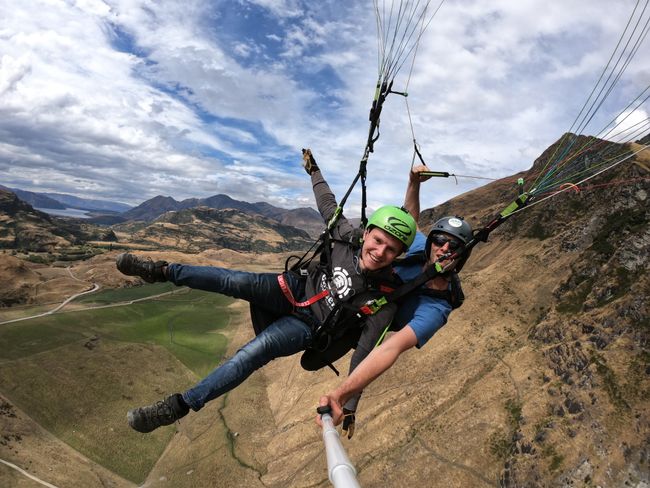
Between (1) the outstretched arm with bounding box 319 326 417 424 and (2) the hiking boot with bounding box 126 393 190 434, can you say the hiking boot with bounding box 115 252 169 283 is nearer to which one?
(2) the hiking boot with bounding box 126 393 190 434

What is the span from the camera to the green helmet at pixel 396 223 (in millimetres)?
5441

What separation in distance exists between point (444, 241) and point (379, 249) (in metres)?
1.04

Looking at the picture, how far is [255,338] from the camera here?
6012mm

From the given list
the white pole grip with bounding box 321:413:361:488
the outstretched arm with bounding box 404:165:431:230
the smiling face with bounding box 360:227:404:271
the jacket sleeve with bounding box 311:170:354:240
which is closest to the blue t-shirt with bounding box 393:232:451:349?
the smiling face with bounding box 360:227:404:271

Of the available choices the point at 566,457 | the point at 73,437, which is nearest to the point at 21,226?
the point at 73,437

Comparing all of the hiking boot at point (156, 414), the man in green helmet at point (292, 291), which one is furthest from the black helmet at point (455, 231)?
the hiking boot at point (156, 414)

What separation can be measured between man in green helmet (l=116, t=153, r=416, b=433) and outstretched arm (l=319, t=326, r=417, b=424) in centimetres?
88

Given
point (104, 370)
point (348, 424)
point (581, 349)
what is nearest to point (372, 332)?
point (348, 424)

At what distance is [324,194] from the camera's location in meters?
7.25

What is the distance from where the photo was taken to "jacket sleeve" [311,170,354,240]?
6.61m

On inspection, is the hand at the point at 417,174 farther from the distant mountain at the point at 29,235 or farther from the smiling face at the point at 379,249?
the distant mountain at the point at 29,235

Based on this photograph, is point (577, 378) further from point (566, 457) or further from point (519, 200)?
point (519, 200)

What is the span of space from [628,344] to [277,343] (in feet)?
95.7

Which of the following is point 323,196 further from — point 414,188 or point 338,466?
point 338,466
